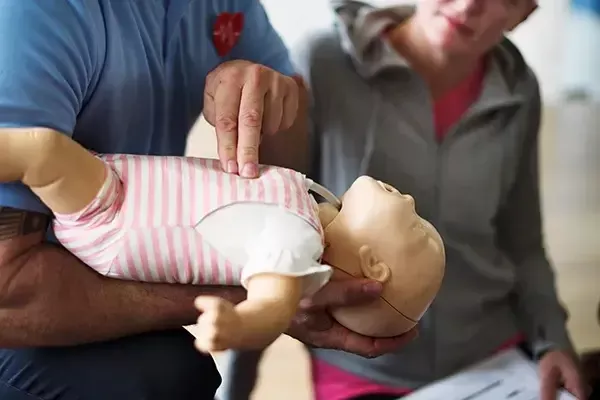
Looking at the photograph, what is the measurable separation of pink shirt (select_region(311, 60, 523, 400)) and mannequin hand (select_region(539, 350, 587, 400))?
0.21 metres

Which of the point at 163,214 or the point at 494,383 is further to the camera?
the point at 494,383

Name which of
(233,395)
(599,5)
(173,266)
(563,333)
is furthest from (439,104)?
(599,5)

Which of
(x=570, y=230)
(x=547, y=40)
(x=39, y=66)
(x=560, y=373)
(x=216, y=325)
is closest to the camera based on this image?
(x=216, y=325)

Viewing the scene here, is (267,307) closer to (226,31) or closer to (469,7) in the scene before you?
(226,31)

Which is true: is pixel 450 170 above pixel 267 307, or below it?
below

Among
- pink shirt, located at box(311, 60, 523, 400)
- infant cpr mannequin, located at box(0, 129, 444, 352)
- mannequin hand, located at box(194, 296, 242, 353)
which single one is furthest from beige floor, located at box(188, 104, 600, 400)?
mannequin hand, located at box(194, 296, 242, 353)

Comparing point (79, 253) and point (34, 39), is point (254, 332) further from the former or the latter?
point (34, 39)

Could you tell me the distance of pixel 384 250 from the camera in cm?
77

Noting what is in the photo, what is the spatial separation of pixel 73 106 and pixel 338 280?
11.3 inches

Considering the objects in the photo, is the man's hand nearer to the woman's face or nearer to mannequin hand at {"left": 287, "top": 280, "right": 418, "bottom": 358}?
mannequin hand at {"left": 287, "top": 280, "right": 418, "bottom": 358}

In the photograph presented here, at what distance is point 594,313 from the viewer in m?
1.86

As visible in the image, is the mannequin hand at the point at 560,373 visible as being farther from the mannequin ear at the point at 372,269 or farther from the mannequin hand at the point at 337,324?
the mannequin ear at the point at 372,269

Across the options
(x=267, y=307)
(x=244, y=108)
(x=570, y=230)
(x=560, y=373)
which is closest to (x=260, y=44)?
(x=244, y=108)

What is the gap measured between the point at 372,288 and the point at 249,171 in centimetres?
15
